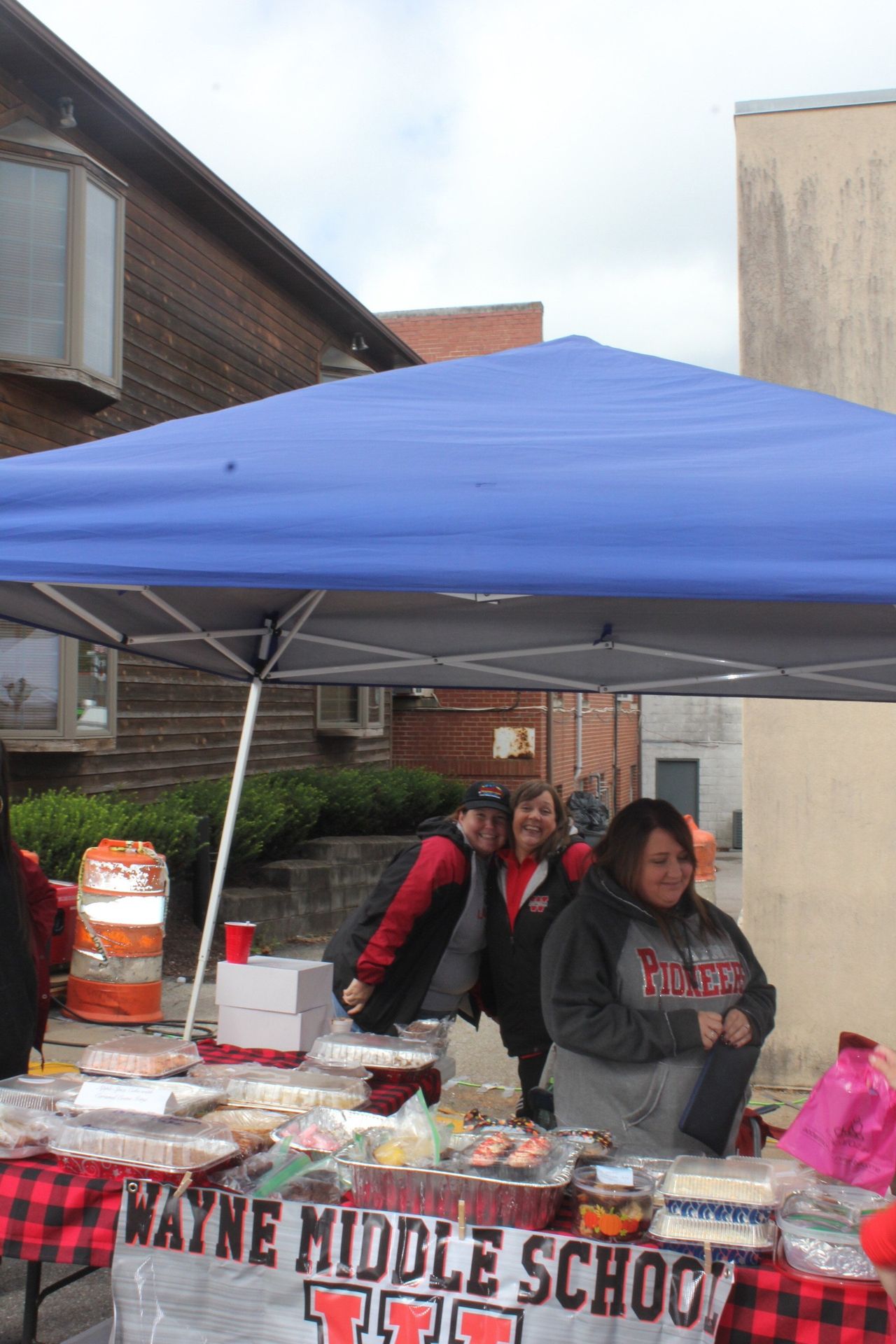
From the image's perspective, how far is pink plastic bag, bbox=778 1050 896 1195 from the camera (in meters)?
2.86

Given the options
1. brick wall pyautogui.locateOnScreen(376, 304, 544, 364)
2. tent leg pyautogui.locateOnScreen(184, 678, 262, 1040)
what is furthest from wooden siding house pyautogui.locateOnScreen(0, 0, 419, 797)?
brick wall pyautogui.locateOnScreen(376, 304, 544, 364)

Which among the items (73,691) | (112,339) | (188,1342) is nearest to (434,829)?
(188,1342)

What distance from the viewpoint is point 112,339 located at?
1064cm

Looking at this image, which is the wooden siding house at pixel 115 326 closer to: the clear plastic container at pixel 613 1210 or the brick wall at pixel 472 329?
the clear plastic container at pixel 613 1210

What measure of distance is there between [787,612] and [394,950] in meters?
1.94

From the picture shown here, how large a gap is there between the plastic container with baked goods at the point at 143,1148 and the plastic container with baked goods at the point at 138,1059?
536mm

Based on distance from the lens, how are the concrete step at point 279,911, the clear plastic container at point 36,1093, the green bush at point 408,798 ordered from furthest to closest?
the green bush at point 408,798
the concrete step at point 279,911
the clear plastic container at point 36,1093

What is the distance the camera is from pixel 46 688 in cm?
991

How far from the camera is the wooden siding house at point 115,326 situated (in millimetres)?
9680

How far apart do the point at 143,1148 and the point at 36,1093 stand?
1.83 feet

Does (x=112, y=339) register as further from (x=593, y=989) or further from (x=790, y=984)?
(x=593, y=989)

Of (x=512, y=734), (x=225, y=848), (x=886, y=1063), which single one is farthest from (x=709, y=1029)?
(x=512, y=734)

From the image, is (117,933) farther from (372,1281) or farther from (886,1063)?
(886,1063)

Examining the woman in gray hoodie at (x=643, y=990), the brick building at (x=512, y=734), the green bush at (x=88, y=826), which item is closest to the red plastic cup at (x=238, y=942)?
the woman in gray hoodie at (x=643, y=990)
